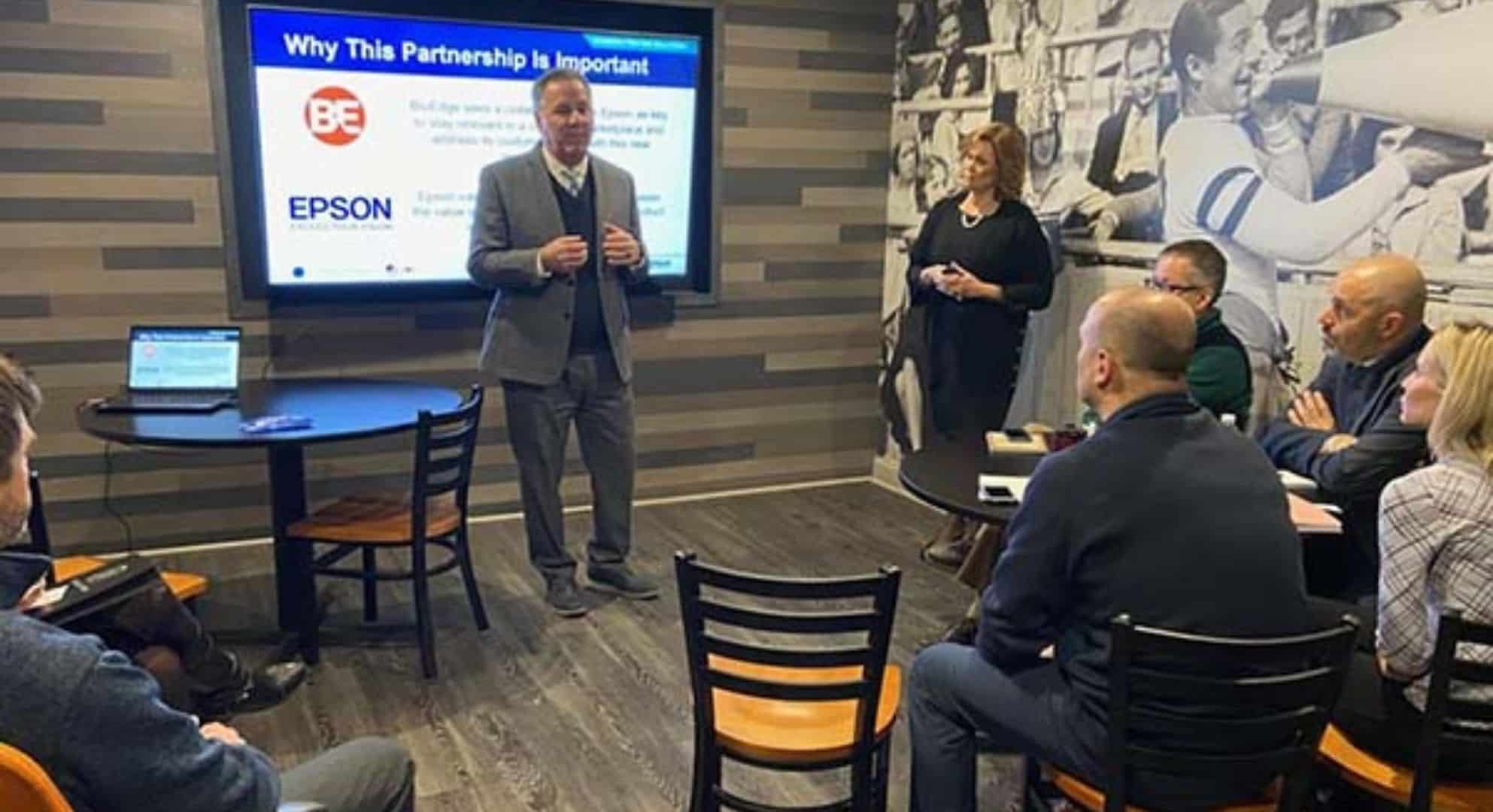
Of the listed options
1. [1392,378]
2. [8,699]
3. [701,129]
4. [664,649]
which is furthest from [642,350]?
[8,699]

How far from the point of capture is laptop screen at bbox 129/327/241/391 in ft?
11.3

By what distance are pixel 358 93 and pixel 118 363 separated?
1.29m

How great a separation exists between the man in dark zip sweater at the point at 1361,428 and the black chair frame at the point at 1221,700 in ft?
2.50

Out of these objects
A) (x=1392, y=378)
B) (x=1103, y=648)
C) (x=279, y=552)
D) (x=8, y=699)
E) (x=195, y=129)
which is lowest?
(x=279, y=552)

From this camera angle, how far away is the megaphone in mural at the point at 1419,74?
2.93 m

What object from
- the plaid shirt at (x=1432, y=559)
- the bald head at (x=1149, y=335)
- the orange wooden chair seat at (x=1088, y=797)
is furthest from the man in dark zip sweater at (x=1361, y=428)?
the orange wooden chair seat at (x=1088, y=797)

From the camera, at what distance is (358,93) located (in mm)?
4203

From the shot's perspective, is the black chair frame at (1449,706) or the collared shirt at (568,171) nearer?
the black chair frame at (1449,706)

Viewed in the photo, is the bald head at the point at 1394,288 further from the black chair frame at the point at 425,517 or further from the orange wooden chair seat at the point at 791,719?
the black chair frame at the point at 425,517

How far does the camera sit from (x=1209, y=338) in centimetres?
303

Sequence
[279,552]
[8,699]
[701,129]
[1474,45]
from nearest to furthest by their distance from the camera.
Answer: [8,699]
[1474,45]
[279,552]
[701,129]

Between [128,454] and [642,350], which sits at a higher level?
[642,350]

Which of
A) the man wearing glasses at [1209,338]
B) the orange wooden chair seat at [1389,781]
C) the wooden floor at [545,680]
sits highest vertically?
the man wearing glasses at [1209,338]

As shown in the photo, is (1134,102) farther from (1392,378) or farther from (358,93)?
(358,93)
